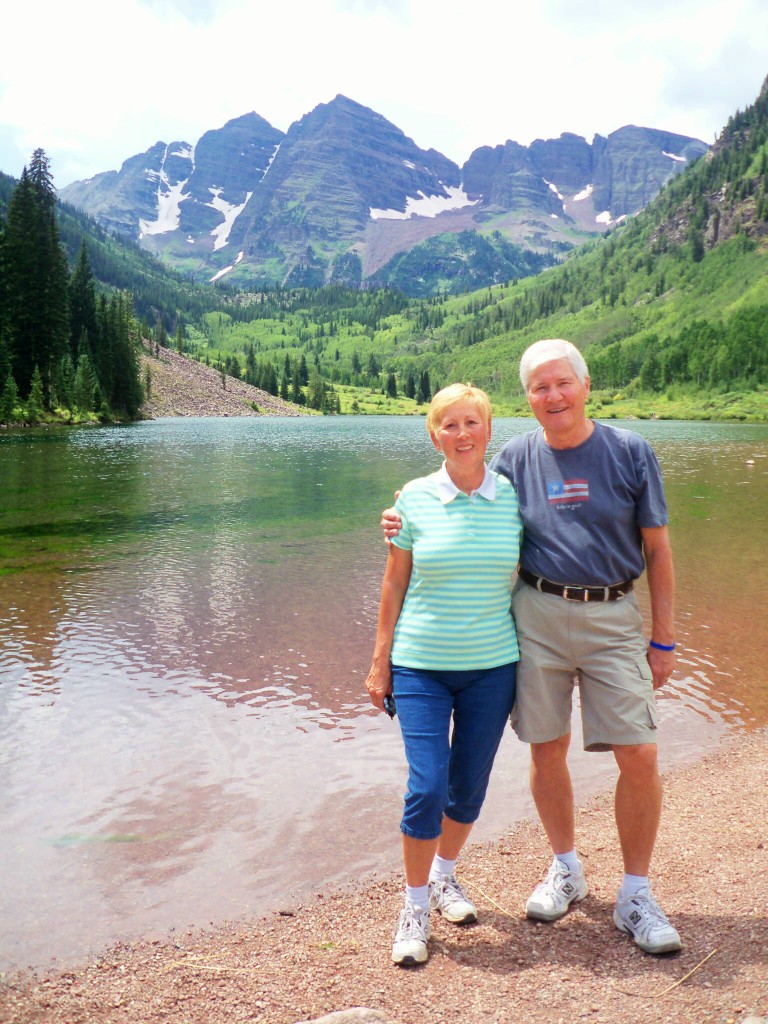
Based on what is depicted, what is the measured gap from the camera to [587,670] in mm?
5031

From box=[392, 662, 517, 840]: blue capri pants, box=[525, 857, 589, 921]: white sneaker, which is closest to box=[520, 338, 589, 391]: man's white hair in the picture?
box=[392, 662, 517, 840]: blue capri pants

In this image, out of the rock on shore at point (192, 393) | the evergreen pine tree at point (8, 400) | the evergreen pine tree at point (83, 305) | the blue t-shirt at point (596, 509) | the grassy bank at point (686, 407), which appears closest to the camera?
the blue t-shirt at point (596, 509)

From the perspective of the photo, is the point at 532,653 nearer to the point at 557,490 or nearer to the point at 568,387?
the point at 557,490

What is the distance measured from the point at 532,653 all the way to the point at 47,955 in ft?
12.1

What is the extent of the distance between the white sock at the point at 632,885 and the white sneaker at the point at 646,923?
19mm

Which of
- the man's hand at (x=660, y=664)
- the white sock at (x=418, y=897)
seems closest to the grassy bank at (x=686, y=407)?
the man's hand at (x=660, y=664)

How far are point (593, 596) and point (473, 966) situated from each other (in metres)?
2.35

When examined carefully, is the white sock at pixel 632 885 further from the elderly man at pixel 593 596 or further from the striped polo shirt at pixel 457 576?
the striped polo shirt at pixel 457 576

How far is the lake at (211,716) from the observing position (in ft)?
19.6

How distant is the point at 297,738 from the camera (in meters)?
8.79

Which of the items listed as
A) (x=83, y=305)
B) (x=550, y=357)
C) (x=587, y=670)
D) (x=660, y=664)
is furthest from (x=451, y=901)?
(x=83, y=305)

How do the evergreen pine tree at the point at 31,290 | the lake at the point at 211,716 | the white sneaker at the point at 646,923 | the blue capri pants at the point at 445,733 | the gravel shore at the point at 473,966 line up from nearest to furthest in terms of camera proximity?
the gravel shore at the point at 473,966, the white sneaker at the point at 646,923, the blue capri pants at the point at 445,733, the lake at the point at 211,716, the evergreen pine tree at the point at 31,290

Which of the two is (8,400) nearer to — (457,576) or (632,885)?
(457,576)

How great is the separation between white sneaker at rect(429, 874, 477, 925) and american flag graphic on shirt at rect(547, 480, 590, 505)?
271 centimetres
